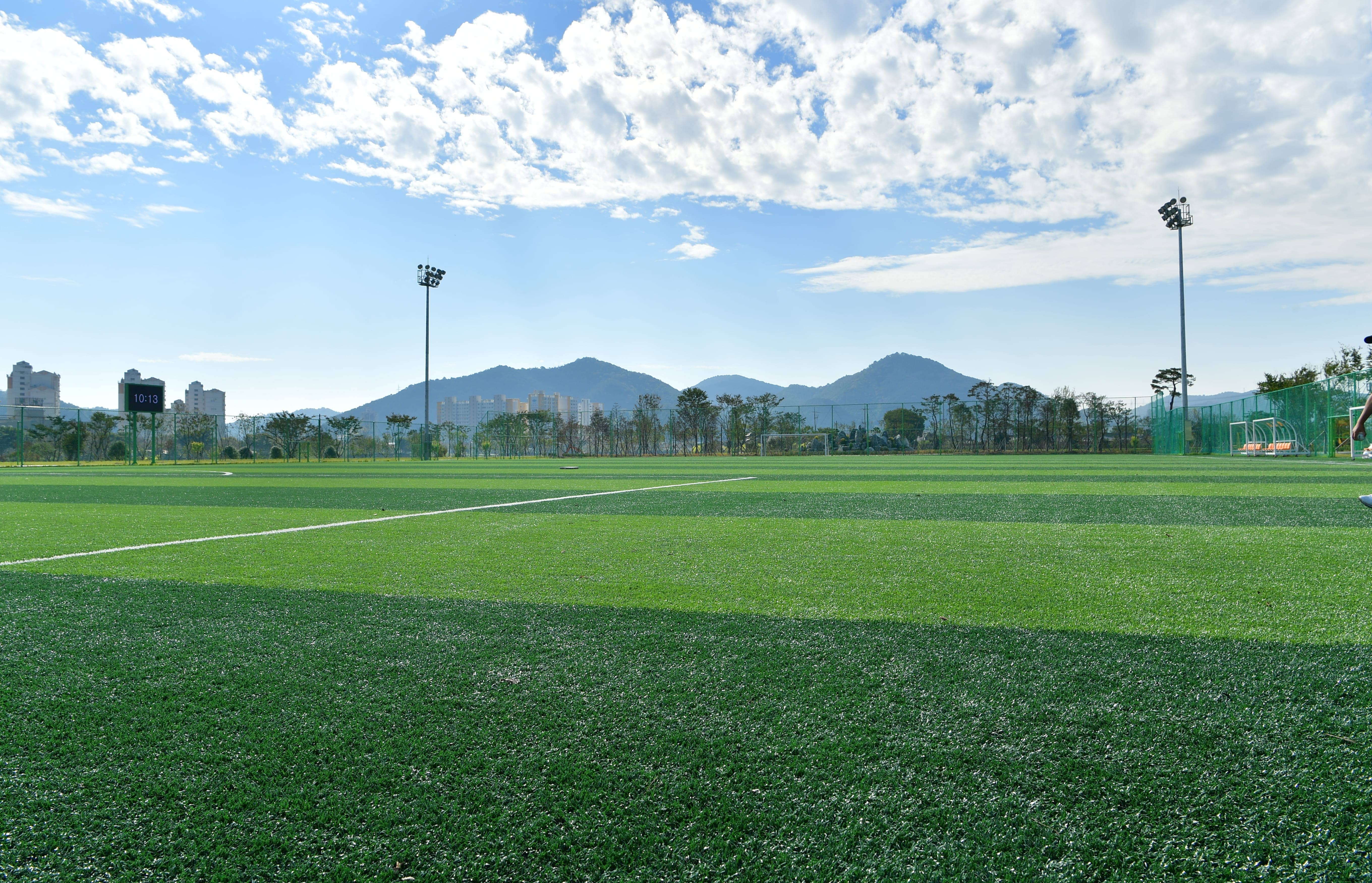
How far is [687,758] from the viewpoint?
150cm

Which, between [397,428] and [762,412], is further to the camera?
[762,412]

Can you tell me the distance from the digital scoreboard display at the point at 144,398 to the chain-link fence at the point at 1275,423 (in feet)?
114

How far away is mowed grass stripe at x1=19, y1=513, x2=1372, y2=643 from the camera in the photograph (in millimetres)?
2695

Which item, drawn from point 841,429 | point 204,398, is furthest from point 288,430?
point 204,398

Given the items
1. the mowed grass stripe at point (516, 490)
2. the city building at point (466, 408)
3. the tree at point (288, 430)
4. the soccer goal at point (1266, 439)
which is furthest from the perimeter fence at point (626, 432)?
the city building at point (466, 408)

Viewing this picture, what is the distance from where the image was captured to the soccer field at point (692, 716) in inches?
48.2

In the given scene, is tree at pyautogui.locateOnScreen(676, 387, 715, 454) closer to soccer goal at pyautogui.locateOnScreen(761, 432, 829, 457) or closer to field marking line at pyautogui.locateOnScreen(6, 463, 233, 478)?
soccer goal at pyautogui.locateOnScreen(761, 432, 829, 457)

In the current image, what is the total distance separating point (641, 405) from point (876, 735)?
43034mm

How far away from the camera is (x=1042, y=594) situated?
301cm

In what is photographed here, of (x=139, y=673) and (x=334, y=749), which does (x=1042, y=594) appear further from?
(x=139, y=673)

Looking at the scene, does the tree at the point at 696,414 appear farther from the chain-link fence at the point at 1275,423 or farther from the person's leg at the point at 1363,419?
the person's leg at the point at 1363,419

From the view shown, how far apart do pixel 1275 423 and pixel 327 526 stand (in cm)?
2828

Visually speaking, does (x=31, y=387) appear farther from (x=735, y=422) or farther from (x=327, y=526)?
(x=327, y=526)

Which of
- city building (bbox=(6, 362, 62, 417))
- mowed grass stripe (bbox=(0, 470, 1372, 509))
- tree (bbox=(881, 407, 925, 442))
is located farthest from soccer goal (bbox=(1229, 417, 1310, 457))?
city building (bbox=(6, 362, 62, 417))
